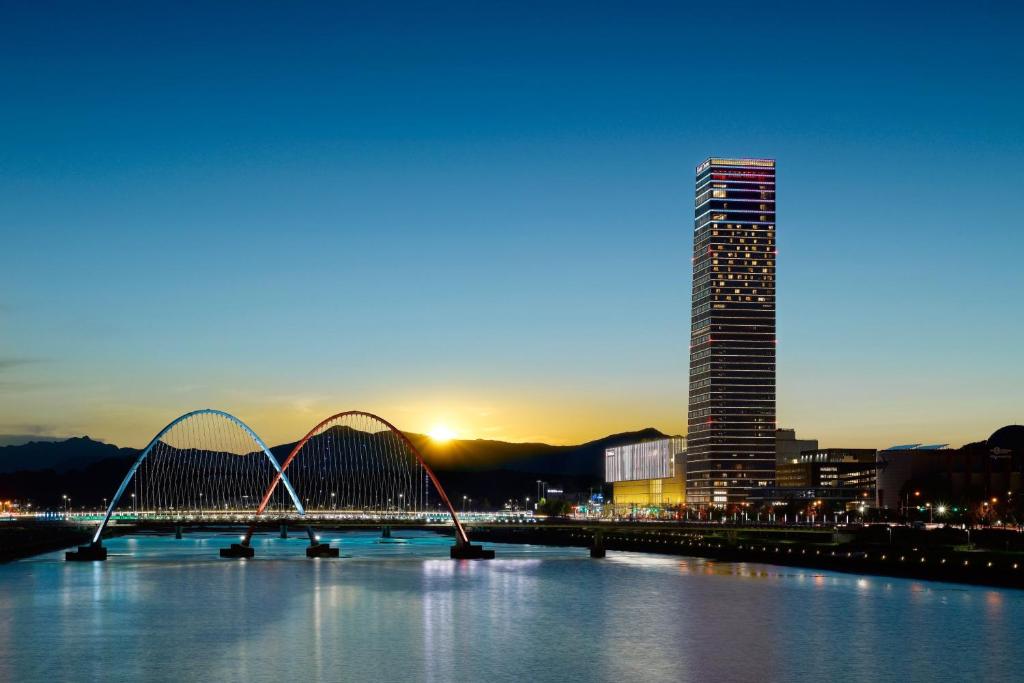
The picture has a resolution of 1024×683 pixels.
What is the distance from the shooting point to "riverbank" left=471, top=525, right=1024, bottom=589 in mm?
95375

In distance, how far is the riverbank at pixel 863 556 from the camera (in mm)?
95375

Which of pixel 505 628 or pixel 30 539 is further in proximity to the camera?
pixel 30 539

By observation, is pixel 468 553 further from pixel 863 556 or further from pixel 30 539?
pixel 30 539

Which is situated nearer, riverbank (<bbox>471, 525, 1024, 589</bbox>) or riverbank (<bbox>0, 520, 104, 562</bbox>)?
riverbank (<bbox>471, 525, 1024, 589</bbox>)

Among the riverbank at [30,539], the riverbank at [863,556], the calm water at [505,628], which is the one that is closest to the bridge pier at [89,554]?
the riverbank at [30,539]

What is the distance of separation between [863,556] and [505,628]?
57744mm

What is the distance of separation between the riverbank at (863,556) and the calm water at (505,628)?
160 inches

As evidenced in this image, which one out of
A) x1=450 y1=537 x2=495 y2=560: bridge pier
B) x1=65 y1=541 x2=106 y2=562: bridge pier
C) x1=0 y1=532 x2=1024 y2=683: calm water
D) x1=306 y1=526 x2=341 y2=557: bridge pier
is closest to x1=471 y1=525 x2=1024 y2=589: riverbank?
x1=0 y1=532 x2=1024 y2=683: calm water

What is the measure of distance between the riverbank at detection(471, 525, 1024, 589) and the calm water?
407 cm

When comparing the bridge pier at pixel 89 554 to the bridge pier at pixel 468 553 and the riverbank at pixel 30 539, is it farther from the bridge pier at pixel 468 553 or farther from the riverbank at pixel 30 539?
the bridge pier at pixel 468 553

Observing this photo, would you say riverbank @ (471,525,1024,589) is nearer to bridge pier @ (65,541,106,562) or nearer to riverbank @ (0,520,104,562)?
bridge pier @ (65,541,106,562)

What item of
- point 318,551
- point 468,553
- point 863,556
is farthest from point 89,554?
point 863,556

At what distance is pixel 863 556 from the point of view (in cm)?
11400

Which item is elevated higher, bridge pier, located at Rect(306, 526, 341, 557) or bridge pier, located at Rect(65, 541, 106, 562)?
bridge pier, located at Rect(65, 541, 106, 562)
